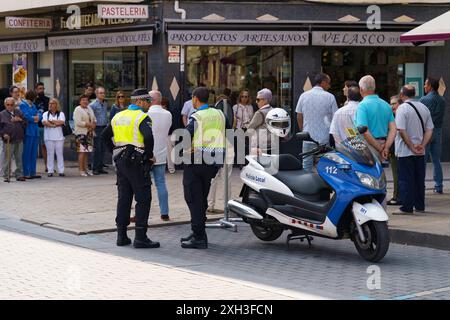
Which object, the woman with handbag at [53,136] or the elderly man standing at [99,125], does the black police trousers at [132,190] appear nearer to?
the woman with handbag at [53,136]

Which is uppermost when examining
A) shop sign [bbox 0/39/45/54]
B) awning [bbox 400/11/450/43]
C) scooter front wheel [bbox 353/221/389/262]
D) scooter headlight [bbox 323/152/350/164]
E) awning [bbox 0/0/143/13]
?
awning [bbox 0/0/143/13]

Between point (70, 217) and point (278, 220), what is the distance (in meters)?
3.89

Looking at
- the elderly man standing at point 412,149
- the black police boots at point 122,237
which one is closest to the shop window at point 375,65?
the elderly man standing at point 412,149

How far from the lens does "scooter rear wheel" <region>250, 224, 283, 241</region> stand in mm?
10672

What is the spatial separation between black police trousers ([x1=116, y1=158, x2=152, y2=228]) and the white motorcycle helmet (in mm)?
1641

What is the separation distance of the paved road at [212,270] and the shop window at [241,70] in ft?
27.3

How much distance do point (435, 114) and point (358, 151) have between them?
208 inches

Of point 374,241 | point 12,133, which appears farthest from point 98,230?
point 12,133

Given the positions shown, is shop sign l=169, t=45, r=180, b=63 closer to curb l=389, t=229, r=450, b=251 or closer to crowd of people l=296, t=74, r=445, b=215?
crowd of people l=296, t=74, r=445, b=215

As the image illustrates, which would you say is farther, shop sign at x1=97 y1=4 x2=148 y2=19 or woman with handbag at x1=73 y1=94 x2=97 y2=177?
woman with handbag at x1=73 y1=94 x2=97 y2=177

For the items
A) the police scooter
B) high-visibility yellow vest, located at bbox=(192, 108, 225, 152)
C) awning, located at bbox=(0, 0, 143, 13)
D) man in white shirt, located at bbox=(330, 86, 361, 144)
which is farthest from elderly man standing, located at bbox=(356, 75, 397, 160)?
awning, located at bbox=(0, 0, 143, 13)

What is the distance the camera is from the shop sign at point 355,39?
19203 mm

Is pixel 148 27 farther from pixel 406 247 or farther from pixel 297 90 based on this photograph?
pixel 406 247
